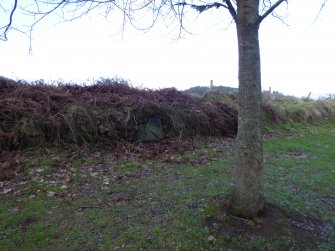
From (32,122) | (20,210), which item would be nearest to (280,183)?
(20,210)

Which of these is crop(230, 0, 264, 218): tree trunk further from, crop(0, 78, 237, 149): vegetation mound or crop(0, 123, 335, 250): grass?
crop(0, 78, 237, 149): vegetation mound

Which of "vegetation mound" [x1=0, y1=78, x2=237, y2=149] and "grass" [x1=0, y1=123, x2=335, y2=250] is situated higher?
"vegetation mound" [x1=0, y1=78, x2=237, y2=149]

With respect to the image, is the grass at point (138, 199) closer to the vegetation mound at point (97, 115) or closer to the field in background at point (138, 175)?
the field in background at point (138, 175)

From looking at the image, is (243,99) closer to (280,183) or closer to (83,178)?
(280,183)

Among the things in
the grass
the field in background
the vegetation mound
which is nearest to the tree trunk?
the field in background

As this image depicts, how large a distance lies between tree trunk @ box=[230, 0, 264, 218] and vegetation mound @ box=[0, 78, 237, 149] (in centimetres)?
412

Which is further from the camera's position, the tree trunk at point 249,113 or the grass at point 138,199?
the tree trunk at point 249,113

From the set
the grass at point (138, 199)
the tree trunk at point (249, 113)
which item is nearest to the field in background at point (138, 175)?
the grass at point (138, 199)

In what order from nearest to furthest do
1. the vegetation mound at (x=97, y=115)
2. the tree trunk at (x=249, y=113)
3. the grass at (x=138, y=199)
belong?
the grass at (x=138, y=199) < the tree trunk at (x=249, y=113) < the vegetation mound at (x=97, y=115)

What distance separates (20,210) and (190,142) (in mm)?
4700

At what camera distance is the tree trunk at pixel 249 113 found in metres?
3.74

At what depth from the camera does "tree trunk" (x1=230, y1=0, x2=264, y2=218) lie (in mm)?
3742

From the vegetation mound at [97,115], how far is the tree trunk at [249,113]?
4117 mm

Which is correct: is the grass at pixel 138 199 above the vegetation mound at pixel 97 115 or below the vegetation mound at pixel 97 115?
below
